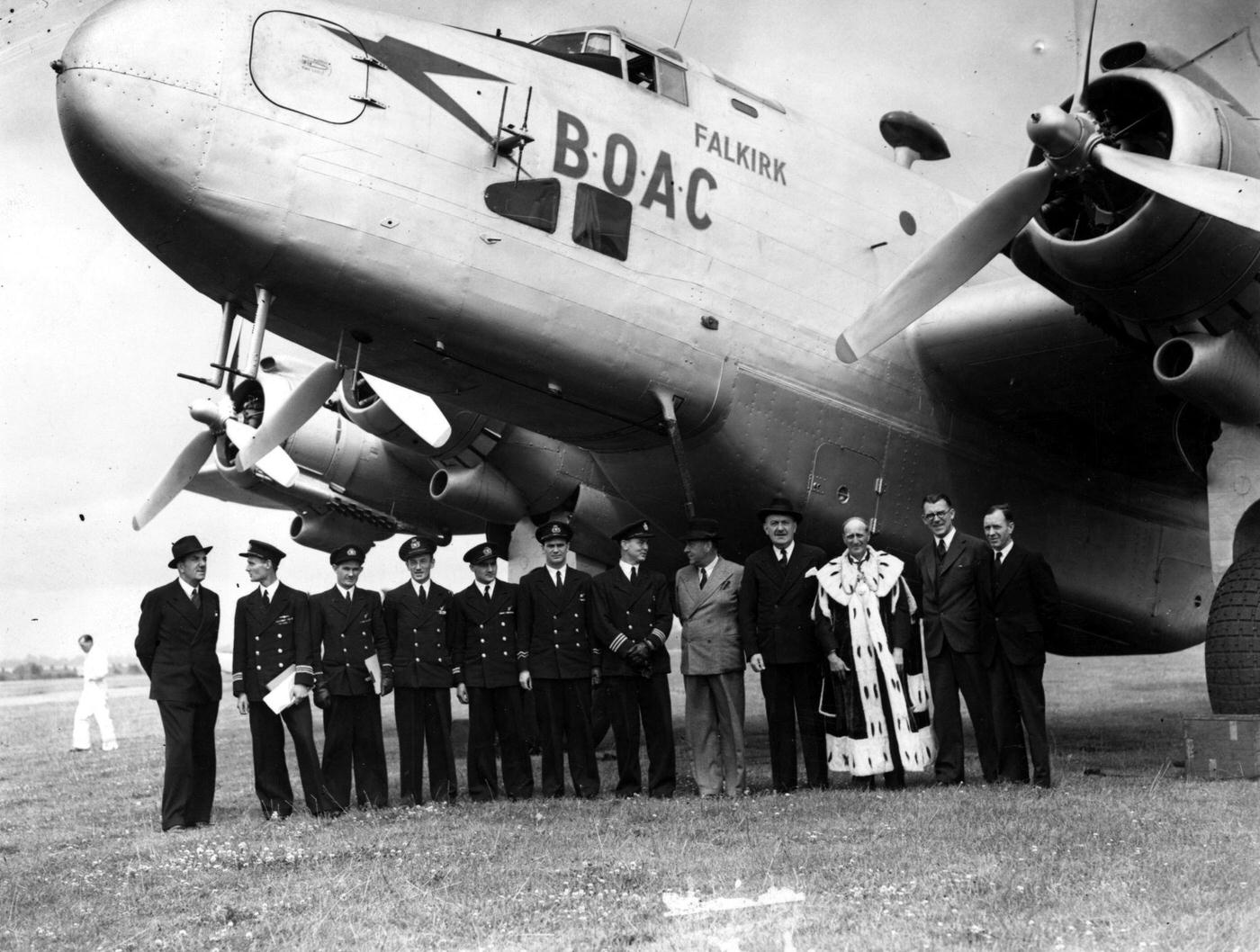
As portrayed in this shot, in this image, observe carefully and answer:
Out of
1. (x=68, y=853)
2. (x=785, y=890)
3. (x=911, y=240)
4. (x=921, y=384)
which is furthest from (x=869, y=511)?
(x=68, y=853)

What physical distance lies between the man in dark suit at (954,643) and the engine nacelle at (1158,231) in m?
1.81

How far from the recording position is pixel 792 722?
7.98 meters

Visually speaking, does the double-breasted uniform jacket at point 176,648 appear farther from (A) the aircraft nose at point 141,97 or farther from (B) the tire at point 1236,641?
(B) the tire at point 1236,641

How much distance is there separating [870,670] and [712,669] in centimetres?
103

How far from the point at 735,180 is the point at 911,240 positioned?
2043 mm

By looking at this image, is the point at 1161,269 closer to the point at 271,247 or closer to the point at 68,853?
the point at 271,247

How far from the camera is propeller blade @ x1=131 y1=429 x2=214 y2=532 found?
36.1 feet

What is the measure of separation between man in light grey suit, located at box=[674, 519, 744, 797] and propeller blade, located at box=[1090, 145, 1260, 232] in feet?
11.3

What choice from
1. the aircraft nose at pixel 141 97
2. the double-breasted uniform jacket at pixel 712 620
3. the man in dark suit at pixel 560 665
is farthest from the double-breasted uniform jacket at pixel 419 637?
the aircraft nose at pixel 141 97

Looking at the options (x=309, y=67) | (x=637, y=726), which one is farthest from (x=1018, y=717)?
(x=309, y=67)

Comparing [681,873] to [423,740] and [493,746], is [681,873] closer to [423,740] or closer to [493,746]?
[493,746]

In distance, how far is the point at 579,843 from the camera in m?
6.22

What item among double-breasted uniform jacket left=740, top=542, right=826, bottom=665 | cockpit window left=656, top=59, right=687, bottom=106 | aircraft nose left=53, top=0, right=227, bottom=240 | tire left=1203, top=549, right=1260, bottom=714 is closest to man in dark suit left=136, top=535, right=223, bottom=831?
aircraft nose left=53, top=0, right=227, bottom=240

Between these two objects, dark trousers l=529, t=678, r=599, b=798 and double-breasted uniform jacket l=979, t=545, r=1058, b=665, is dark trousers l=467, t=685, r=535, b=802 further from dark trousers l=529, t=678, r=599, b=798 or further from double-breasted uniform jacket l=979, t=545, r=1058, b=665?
double-breasted uniform jacket l=979, t=545, r=1058, b=665
